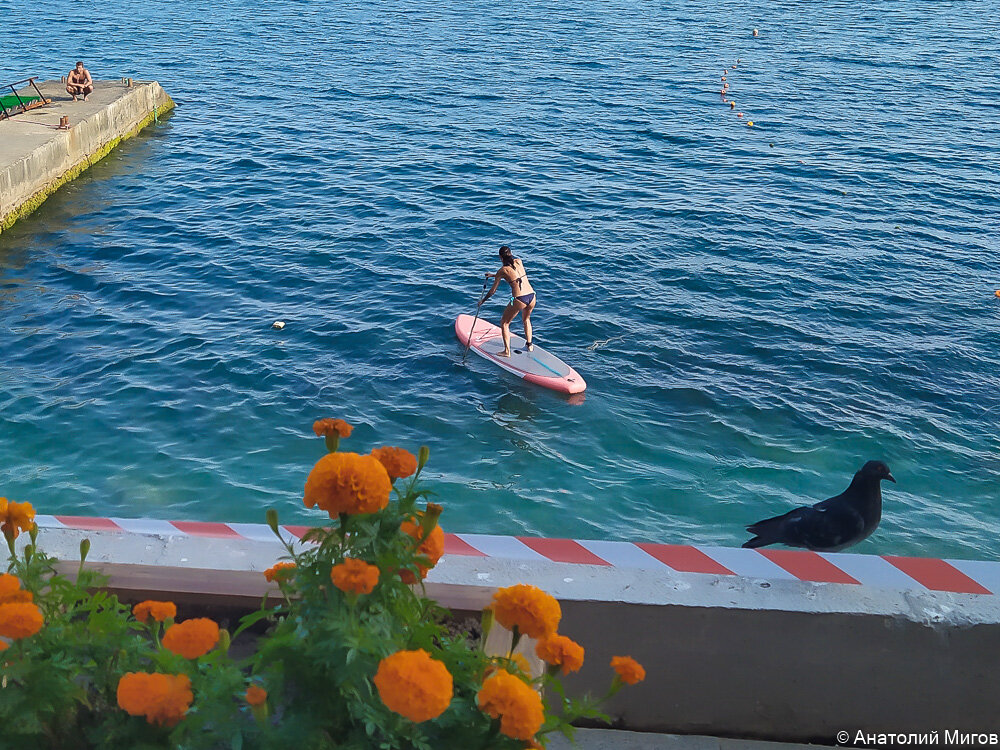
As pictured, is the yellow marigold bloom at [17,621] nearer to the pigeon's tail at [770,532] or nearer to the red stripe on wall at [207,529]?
the red stripe on wall at [207,529]

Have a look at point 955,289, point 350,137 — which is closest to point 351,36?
point 350,137

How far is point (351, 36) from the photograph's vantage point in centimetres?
3934

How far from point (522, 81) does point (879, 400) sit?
21.7 meters

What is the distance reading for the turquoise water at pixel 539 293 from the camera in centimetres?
1175

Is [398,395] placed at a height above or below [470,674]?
below

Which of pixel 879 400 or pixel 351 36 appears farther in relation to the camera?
pixel 351 36

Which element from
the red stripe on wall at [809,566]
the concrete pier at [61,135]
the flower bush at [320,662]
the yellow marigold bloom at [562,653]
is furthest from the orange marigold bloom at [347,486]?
the concrete pier at [61,135]

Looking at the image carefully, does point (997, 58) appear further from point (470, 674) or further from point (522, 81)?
point (470, 674)

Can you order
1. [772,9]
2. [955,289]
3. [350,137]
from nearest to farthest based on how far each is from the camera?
[955,289] → [350,137] → [772,9]

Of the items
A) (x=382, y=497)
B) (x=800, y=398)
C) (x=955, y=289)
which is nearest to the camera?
(x=382, y=497)

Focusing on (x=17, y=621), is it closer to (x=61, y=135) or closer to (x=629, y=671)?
(x=629, y=671)

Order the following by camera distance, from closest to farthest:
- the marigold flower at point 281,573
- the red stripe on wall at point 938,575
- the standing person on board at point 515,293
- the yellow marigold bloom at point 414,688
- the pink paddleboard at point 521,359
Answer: the yellow marigold bloom at point 414,688 → the marigold flower at point 281,573 → the red stripe on wall at point 938,575 → the pink paddleboard at point 521,359 → the standing person on board at point 515,293

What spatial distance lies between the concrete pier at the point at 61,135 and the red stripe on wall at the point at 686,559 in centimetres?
1837

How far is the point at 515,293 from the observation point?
1439cm
